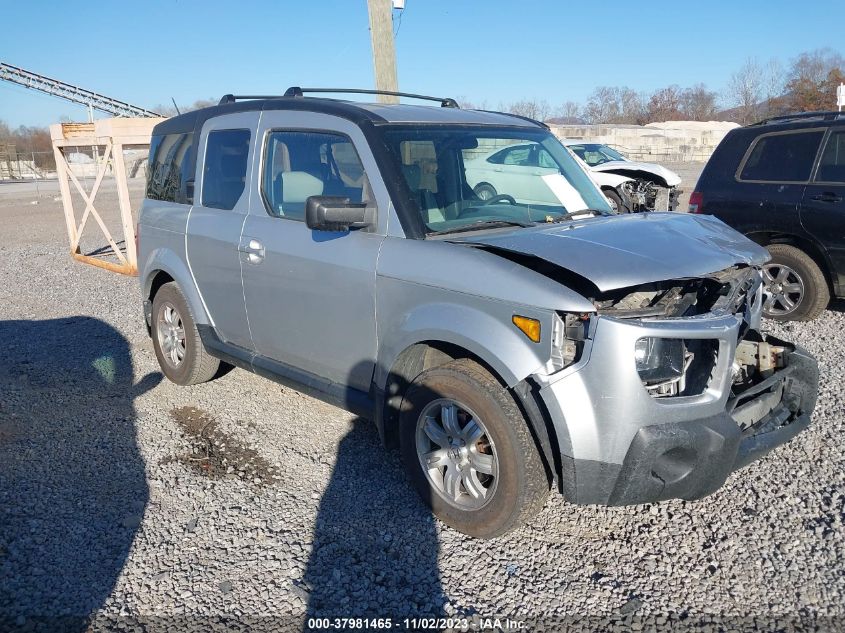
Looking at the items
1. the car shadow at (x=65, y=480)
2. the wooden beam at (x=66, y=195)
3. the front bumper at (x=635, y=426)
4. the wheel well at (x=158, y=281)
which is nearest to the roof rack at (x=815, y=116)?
the front bumper at (x=635, y=426)

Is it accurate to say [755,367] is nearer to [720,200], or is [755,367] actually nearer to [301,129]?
[301,129]

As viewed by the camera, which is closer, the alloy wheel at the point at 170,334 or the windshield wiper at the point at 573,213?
the windshield wiper at the point at 573,213

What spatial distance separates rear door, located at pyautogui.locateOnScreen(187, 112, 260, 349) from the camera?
4684 millimetres

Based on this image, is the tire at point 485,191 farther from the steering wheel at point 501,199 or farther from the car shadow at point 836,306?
the car shadow at point 836,306

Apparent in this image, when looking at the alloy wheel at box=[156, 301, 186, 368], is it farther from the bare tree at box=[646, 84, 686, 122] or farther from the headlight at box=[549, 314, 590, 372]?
the bare tree at box=[646, 84, 686, 122]

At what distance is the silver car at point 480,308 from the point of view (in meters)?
3.03

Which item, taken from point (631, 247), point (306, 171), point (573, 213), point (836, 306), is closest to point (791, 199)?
point (836, 306)

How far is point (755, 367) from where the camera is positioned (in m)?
3.91

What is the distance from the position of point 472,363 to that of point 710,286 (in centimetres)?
122

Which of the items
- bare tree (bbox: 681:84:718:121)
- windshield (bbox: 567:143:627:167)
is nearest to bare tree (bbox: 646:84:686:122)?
bare tree (bbox: 681:84:718:121)

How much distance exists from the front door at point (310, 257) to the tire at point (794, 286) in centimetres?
468

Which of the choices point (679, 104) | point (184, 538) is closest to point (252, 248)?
point (184, 538)

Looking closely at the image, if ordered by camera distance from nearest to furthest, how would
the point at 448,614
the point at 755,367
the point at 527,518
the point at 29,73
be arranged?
the point at 448,614
the point at 527,518
the point at 755,367
the point at 29,73

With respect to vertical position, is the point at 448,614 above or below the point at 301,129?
below
